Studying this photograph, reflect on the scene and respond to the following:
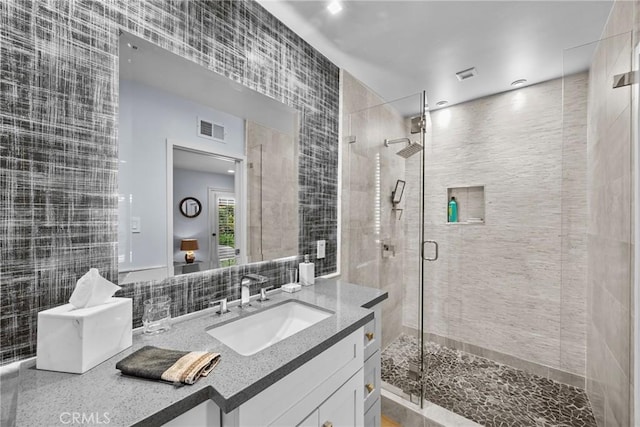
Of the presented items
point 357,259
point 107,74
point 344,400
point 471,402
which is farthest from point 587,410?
point 107,74

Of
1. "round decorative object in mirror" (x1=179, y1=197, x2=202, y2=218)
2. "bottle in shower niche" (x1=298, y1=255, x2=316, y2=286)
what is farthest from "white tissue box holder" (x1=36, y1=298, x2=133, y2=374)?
"bottle in shower niche" (x1=298, y1=255, x2=316, y2=286)

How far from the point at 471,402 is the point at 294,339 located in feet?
5.69

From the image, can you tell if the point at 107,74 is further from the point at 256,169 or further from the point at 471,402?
the point at 471,402

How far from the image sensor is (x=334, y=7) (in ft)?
4.91

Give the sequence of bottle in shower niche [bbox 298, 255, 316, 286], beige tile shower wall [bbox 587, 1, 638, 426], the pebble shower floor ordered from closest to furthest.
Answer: beige tile shower wall [bbox 587, 1, 638, 426] → bottle in shower niche [bbox 298, 255, 316, 286] → the pebble shower floor

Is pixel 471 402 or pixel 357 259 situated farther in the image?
pixel 357 259

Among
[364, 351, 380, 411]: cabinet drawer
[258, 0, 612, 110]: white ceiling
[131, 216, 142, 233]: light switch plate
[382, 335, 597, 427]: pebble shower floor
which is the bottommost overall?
[382, 335, 597, 427]: pebble shower floor

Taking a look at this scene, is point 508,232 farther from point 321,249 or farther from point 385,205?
point 321,249

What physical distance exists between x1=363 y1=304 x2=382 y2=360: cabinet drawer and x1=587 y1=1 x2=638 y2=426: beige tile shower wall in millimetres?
1083

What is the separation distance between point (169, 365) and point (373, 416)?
127cm

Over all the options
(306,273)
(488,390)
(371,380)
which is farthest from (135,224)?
(488,390)

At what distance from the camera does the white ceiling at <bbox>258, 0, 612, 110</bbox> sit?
1.49m

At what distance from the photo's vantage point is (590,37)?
1723 mm

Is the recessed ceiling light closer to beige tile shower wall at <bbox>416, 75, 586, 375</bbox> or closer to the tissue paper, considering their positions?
beige tile shower wall at <bbox>416, 75, 586, 375</bbox>
